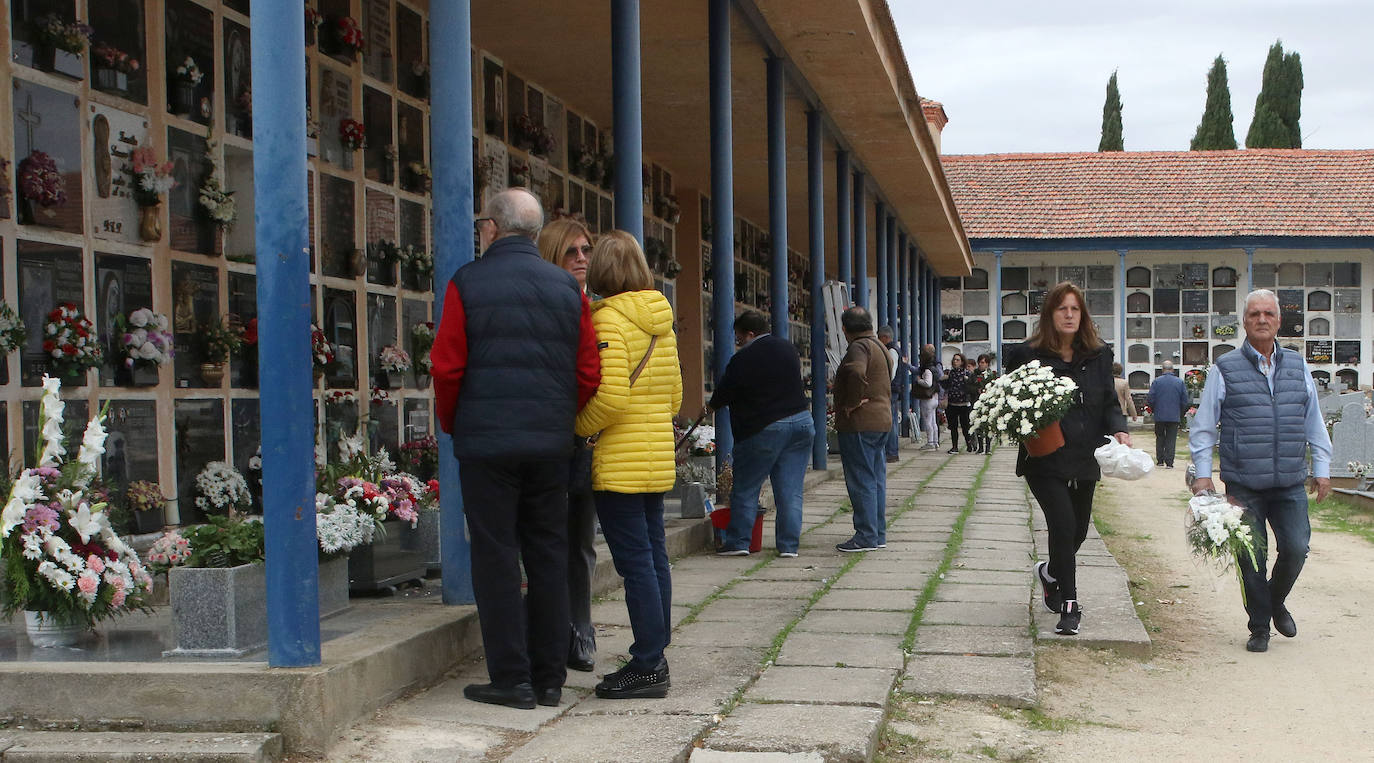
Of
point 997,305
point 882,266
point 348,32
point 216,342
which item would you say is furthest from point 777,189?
point 997,305

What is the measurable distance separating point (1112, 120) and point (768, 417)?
38.7 meters

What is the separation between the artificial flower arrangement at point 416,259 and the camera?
7.93 m

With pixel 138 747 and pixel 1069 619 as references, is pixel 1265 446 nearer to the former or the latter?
pixel 1069 619

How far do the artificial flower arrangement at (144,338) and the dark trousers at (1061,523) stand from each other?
3388 mm

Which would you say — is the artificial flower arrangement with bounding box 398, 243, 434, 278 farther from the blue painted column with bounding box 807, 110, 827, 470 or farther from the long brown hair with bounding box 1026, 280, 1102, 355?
the long brown hair with bounding box 1026, 280, 1102, 355

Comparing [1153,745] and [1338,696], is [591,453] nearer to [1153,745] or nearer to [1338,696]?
[1153,745]

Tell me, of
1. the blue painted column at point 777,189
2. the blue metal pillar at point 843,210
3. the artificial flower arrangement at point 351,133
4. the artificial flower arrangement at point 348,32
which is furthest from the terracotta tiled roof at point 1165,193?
the artificial flower arrangement at point 348,32

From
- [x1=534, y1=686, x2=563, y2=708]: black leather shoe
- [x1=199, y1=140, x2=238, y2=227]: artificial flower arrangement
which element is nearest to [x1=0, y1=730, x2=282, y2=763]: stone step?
[x1=534, y1=686, x2=563, y2=708]: black leather shoe

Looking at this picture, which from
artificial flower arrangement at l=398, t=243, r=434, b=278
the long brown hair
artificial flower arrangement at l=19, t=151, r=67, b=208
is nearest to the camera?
artificial flower arrangement at l=19, t=151, r=67, b=208

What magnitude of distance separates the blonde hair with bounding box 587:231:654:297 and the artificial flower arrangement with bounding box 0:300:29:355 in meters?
2.15

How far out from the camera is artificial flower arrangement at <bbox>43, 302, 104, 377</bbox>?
504 centimetres

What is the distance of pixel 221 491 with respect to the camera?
236 inches

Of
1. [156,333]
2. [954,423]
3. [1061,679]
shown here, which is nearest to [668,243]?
[954,423]

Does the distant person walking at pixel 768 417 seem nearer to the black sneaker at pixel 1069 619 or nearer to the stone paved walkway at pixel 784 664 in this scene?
the stone paved walkway at pixel 784 664
